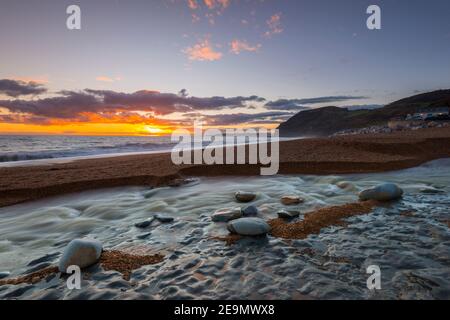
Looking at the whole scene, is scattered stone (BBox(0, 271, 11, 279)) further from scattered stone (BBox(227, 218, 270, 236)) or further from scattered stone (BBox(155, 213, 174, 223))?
scattered stone (BBox(227, 218, 270, 236))

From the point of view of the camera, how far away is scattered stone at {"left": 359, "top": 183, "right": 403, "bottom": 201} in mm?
6805

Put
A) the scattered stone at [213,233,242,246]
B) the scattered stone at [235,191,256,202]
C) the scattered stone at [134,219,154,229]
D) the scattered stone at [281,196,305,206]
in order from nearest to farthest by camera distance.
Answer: the scattered stone at [213,233,242,246]
the scattered stone at [134,219,154,229]
the scattered stone at [281,196,305,206]
the scattered stone at [235,191,256,202]

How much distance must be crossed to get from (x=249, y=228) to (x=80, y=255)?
9.26 ft

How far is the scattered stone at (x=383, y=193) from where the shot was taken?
6.80 meters

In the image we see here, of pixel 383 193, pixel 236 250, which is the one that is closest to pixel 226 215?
pixel 236 250

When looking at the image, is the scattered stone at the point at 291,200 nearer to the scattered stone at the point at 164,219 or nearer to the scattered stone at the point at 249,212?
the scattered stone at the point at 249,212

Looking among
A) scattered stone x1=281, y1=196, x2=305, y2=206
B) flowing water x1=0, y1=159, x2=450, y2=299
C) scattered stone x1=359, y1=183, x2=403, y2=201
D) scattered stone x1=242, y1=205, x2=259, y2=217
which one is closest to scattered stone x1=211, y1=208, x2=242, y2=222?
scattered stone x1=242, y1=205, x2=259, y2=217

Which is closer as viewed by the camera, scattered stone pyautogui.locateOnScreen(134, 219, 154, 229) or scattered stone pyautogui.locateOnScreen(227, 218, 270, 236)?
scattered stone pyautogui.locateOnScreen(227, 218, 270, 236)

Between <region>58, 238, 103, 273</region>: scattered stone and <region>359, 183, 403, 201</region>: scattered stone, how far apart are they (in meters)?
6.31

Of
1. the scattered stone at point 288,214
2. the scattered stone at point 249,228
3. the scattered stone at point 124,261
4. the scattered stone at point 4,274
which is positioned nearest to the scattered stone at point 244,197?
the scattered stone at point 288,214

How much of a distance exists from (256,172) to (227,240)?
281 inches

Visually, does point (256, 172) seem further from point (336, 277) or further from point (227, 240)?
point (336, 277)
